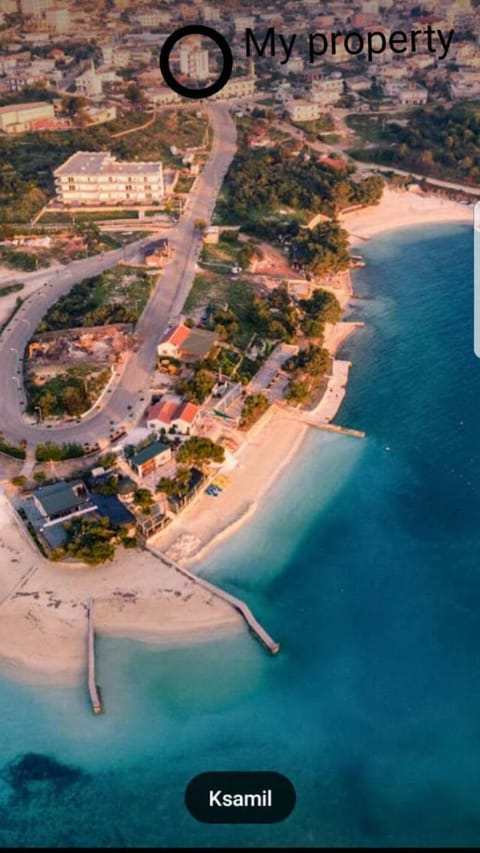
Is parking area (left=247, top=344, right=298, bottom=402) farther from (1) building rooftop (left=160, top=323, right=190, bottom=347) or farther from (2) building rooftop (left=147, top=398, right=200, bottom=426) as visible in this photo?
(1) building rooftop (left=160, top=323, right=190, bottom=347)

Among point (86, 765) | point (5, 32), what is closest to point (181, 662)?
point (86, 765)

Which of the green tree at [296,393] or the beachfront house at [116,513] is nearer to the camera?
the beachfront house at [116,513]

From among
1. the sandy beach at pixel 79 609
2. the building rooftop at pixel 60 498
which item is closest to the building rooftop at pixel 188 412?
the building rooftop at pixel 60 498

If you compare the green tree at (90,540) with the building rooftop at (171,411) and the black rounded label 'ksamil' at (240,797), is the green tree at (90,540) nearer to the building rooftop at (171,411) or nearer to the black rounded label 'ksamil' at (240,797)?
the building rooftop at (171,411)

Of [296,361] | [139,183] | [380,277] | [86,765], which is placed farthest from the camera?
[139,183]

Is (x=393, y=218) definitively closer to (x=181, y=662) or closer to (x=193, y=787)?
(x=181, y=662)

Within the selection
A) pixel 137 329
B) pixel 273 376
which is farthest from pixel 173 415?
pixel 137 329

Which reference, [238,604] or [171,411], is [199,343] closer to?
[171,411]
